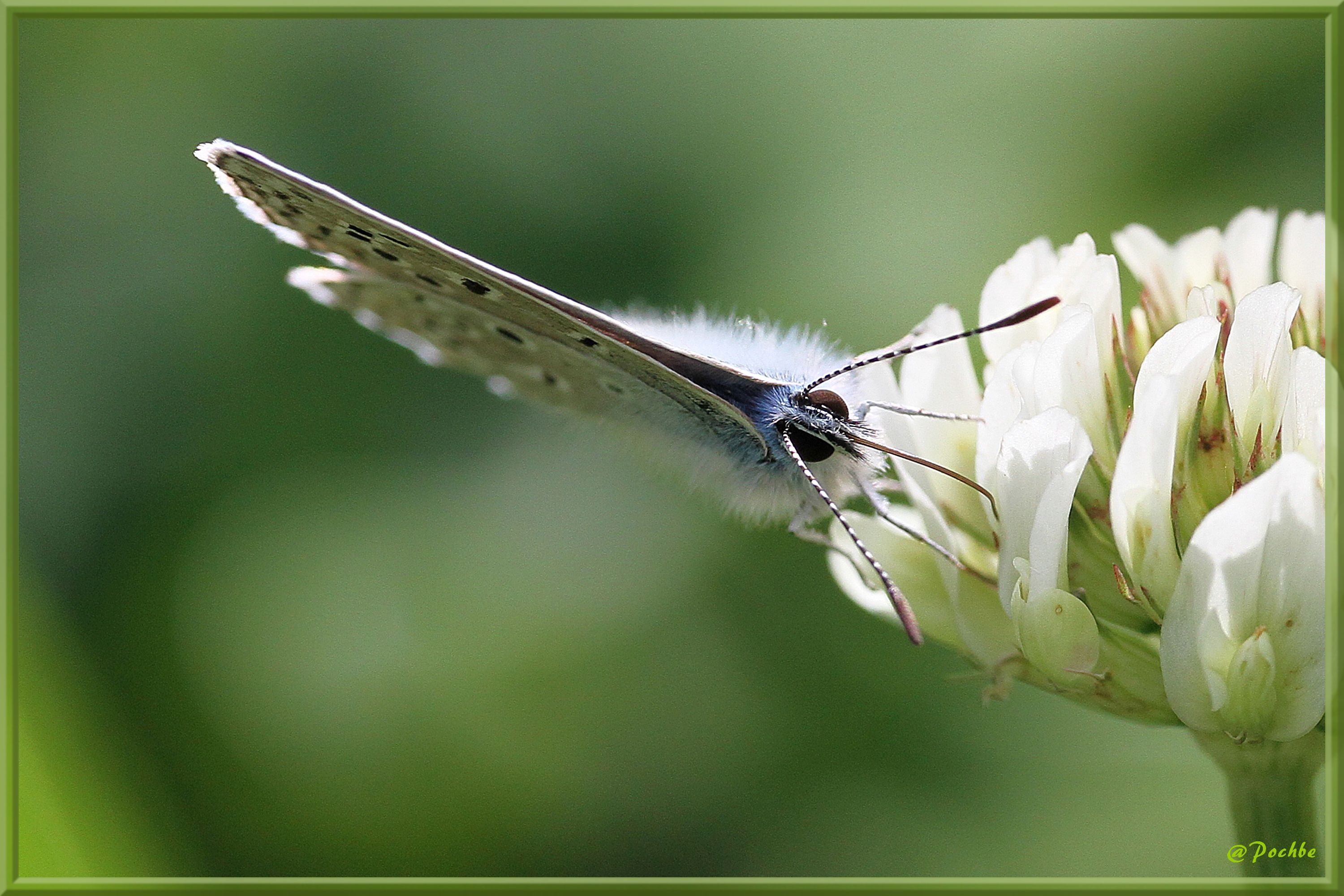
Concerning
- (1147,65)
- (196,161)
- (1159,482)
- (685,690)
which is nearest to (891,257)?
(1147,65)

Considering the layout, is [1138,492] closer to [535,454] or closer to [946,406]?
[946,406]

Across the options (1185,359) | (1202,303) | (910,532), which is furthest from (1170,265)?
(910,532)

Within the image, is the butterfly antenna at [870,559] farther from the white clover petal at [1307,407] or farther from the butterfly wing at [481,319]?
the white clover petal at [1307,407]

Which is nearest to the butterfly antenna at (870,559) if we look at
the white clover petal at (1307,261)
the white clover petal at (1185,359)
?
the white clover petal at (1185,359)

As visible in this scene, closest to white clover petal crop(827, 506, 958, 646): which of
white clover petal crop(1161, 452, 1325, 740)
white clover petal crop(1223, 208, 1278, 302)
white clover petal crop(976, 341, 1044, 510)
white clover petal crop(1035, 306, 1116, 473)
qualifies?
white clover petal crop(976, 341, 1044, 510)

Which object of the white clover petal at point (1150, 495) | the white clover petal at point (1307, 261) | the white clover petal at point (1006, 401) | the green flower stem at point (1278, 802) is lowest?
the green flower stem at point (1278, 802)

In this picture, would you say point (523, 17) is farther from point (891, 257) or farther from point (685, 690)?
point (685, 690)
